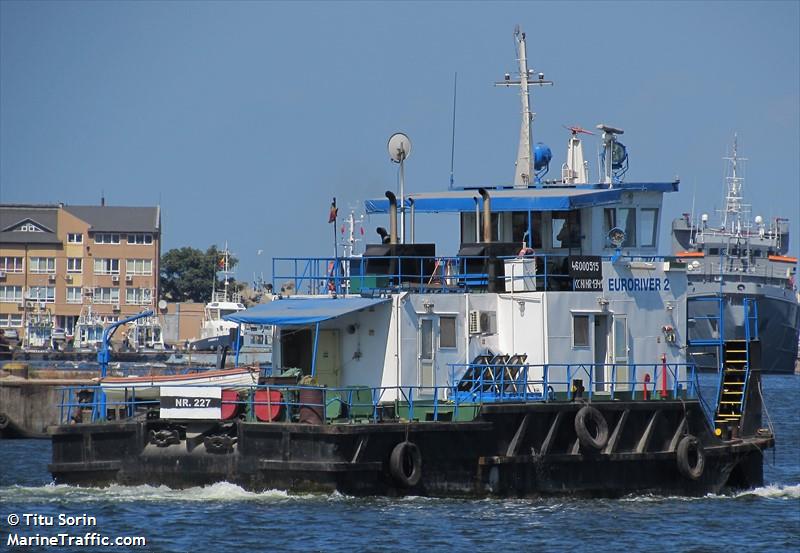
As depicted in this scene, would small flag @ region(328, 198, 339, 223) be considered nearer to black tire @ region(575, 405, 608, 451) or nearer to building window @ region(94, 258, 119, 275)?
black tire @ region(575, 405, 608, 451)

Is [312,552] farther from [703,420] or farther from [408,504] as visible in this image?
[703,420]

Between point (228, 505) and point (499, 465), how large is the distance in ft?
15.6

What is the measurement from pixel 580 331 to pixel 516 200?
9.62 feet

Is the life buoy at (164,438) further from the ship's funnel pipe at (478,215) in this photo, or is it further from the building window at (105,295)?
the building window at (105,295)

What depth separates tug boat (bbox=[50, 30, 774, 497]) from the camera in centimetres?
2564

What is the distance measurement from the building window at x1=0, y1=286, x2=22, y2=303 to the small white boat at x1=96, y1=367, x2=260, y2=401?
10753 cm

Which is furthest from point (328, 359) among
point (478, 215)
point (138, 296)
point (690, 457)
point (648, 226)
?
point (138, 296)

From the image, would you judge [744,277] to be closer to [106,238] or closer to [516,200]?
[106,238]

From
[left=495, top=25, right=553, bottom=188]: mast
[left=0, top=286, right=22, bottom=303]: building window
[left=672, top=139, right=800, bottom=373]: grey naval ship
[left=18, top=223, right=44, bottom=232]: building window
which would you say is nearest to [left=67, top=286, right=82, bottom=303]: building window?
[left=0, top=286, right=22, bottom=303]: building window

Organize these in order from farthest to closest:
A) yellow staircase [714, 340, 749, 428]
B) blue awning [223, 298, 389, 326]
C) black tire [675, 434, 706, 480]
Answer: yellow staircase [714, 340, 749, 428]
black tire [675, 434, 706, 480]
blue awning [223, 298, 389, 326]

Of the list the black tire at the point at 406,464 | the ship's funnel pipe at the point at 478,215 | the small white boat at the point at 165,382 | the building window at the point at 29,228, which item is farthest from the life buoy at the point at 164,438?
the building window at the point at 29,228

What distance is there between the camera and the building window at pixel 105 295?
132750 mm

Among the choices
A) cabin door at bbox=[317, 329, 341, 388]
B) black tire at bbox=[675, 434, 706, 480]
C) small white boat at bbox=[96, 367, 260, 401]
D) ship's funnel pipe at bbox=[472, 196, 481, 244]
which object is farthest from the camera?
ship's funnel pipe at bbox=[472, 196, 481, 244]

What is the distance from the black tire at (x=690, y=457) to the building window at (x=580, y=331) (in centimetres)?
257
